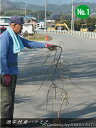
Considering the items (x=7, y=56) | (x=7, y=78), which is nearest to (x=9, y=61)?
(x=7, y=56)

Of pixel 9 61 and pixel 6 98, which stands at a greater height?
pixel 9 61

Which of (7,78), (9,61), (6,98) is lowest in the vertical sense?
(6,98)

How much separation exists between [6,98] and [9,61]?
0.56 m

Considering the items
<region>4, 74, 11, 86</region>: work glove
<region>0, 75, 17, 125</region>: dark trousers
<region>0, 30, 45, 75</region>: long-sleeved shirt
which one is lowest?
<region>0, 75, 17, 125</region>: dark trousers

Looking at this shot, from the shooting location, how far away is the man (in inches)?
225

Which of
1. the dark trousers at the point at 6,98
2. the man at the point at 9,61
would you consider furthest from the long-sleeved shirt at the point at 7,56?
the dark trousers at the point at 6,98

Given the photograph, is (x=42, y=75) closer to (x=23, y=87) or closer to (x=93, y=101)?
(x=23, y=87)

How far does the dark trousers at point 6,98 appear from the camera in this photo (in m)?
5.87

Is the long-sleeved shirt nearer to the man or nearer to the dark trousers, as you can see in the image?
the man

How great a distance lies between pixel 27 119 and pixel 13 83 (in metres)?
0.98

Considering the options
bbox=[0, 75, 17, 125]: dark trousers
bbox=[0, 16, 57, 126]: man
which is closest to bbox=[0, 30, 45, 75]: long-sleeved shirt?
bbox=[0, 16, 57, 126]: man

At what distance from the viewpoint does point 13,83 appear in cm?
593

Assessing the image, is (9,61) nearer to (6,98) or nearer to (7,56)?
(7,56)

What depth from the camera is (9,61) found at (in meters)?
5.81
